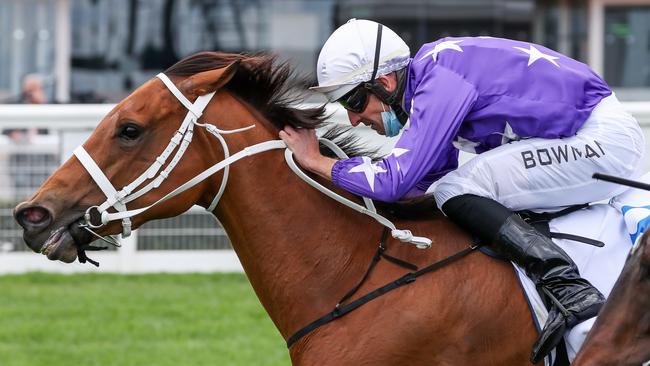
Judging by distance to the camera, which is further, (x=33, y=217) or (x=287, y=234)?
(x=287, y=234)

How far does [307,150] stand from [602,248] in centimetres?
102

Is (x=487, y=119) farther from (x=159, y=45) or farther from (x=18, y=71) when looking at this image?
(x=18, y=71)

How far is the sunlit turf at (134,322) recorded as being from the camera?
22.0ft

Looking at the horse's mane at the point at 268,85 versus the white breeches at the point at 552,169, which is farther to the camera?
the horse's mane at the point at 268,85

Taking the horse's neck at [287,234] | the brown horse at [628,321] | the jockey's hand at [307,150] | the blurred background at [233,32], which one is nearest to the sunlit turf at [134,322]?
the horse's neck at [287,234]

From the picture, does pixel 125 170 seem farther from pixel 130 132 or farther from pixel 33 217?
pixel 33 217

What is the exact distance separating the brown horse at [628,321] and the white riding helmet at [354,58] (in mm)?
1194

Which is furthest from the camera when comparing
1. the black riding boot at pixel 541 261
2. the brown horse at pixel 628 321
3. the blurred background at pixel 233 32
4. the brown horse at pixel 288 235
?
the blurred background at pixel 233 32

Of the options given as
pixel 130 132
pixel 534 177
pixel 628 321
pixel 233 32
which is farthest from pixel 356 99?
pixel 233 32

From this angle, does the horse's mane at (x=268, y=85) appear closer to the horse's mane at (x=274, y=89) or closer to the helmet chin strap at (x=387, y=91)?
the horse's mane at (x=274, y=89)

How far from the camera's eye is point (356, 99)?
3.95m

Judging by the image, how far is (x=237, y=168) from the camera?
3.96 m

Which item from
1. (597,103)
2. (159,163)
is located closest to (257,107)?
(159,163)

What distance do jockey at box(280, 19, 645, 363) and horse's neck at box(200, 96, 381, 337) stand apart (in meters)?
0.13
